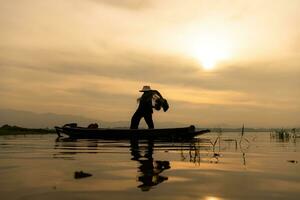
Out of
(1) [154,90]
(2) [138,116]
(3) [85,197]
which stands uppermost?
(1) [154,90]

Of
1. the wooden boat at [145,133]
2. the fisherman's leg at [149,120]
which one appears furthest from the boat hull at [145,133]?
the fisherman's leg at [149,120]

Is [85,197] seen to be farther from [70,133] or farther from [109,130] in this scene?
[70,133]

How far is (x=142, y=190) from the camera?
15.7 ft

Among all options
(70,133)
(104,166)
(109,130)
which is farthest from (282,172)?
(70,133)

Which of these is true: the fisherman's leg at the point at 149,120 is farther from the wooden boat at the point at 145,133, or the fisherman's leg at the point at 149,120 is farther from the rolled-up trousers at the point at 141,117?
the wooden boat at the point at 145,133

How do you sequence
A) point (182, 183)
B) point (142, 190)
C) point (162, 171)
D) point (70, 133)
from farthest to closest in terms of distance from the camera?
point (70, 133)
point (162, 171)
point (182, 183)
point (142, 190)

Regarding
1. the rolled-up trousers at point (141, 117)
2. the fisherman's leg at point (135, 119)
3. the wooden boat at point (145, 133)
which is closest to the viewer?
the wooden boat at point (145, 133)

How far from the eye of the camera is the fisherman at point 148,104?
22.6 m

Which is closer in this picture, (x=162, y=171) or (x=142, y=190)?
(x=142, y=190)

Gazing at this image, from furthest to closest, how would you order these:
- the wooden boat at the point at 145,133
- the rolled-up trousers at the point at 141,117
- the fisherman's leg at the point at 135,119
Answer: the fisherman's leg at the point at 135,119
the rolled-up trousers at the point at 141,117
the wooden boat at the point at 145,133

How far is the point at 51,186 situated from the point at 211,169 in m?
3.11

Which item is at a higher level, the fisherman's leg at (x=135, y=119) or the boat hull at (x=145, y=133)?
the fisherman's leg at (x=135, y=119)

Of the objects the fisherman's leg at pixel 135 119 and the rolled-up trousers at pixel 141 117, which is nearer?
the rolled-up trousers at pixel 141 117

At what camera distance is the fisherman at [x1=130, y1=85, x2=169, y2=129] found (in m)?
22.6
